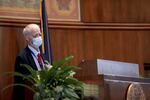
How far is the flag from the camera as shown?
4.80 metres

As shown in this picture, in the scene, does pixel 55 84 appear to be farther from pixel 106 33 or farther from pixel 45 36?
pixel 106 33

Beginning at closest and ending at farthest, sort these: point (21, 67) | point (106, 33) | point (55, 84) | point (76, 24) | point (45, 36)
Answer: point (55, 84) → point (21, 67) → point (45, 36) → point (76, 24) → point (106, 33)

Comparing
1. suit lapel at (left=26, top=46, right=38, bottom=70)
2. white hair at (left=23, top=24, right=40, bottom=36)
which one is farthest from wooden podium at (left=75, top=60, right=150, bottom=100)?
white hair at (left=23, top=24, right=40, bottom=36)

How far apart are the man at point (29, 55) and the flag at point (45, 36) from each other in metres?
0.09

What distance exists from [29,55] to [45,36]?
37cm

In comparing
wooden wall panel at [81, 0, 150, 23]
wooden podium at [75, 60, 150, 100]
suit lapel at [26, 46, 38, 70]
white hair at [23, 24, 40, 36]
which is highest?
wooden wall panel at [81, 0, 150, 23]

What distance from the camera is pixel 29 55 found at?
464 centimetres

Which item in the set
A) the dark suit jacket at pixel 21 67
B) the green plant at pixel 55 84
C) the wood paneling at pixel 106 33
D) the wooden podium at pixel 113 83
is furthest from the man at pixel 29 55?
the green plant at pixel 55 84

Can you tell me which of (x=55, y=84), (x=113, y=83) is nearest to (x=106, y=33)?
(x=113, y=83)

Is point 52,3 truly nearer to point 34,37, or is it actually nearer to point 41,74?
A: point 34,37

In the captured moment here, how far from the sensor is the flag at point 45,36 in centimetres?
480

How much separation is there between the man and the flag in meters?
0.09

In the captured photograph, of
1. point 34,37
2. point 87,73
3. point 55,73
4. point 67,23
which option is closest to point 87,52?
point 67,23

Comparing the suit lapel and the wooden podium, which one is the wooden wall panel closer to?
the suit lapel
